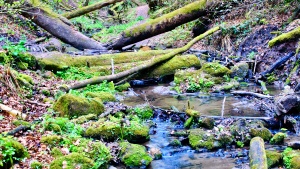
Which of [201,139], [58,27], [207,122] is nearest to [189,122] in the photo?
[207,122]

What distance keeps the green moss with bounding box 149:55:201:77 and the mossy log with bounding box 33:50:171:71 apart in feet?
3.30

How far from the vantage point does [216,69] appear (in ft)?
40.3

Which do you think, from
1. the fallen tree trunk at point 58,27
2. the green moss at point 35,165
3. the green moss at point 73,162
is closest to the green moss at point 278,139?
the green moss at point 73,162

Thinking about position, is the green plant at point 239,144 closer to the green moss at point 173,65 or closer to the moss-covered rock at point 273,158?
the moss-covered rock at point 273,158

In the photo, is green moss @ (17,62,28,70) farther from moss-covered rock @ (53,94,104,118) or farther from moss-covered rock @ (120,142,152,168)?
moss-covered rock @ (120,142,152,168)

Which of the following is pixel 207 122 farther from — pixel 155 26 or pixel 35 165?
pixel 155 26

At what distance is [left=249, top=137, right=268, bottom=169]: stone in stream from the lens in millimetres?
4980

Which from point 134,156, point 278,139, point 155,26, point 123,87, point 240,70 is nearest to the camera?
point 134,156

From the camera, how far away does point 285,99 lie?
7367 millimetres

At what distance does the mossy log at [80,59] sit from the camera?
11.8 meters

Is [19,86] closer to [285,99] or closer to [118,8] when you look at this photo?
[285,99]

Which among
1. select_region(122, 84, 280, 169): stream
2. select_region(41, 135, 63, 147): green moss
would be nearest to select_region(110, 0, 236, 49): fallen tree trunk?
select_region(122, 84, 280, 169): stream

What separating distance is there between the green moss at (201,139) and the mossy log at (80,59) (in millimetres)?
6893

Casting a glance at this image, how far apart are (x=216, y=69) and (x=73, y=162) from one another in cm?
845
